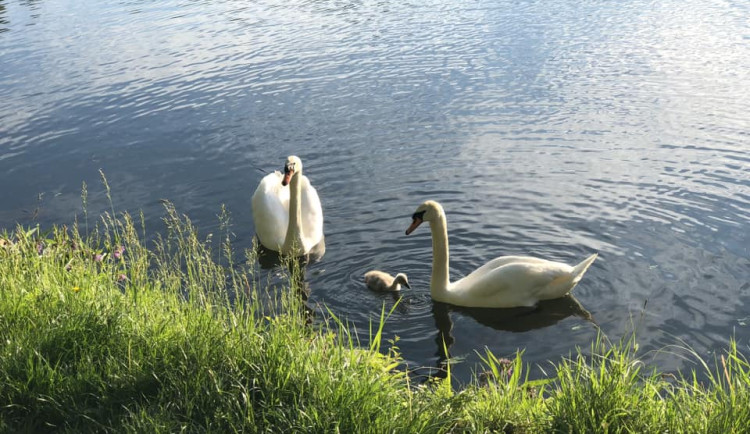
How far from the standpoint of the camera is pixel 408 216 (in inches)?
380

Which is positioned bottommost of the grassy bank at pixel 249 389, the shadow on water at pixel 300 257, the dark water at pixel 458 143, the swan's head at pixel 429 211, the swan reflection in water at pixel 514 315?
the shadow on water at pixel 300 257

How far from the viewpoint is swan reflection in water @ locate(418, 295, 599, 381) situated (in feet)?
23.7

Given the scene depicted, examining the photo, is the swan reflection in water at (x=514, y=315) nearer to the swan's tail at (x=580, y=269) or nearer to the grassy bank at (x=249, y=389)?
the swan's tail at (x=580, y=269)

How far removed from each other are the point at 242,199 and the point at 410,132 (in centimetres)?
303

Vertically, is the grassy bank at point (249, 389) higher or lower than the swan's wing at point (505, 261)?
higher

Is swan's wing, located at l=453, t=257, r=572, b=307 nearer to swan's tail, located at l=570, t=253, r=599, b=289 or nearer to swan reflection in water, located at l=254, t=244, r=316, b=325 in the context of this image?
swan's tail, located at l=570, t=253, r=599, b=289

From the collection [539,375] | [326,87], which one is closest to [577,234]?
[539,375]

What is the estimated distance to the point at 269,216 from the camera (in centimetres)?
948

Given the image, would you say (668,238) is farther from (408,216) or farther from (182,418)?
(182,418)

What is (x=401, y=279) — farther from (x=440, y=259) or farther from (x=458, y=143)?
(x=458, y=143)

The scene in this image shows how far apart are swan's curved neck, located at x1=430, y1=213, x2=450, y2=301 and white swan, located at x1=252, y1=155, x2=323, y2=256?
71.1 inches

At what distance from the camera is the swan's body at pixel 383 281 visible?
7.71 meters

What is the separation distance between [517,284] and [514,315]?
305 mm

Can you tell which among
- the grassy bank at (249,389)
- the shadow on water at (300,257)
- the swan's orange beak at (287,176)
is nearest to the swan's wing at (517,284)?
the shadow on water at (300,257)
